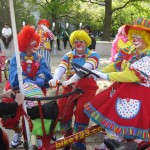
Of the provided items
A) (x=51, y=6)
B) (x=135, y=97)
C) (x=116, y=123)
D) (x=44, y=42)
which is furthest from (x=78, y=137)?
(x=51, y=6)

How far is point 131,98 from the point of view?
295 centimetres

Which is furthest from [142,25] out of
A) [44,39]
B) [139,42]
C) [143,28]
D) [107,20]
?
[107,20]

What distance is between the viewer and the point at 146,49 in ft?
9.73

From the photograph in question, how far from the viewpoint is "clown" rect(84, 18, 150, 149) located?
113 inches

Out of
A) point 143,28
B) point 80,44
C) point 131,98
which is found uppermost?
point 143,28

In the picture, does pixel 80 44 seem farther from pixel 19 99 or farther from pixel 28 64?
pixel 19 99

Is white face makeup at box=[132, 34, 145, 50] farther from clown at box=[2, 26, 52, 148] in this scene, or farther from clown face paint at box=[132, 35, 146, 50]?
clown at box=[2, 26, 52, 148]

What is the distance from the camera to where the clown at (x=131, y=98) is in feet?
9.43

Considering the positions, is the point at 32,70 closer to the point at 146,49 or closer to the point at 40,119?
the point at 40,119

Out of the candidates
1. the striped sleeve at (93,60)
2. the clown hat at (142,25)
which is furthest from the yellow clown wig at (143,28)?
the striped sleeve at (93,60)

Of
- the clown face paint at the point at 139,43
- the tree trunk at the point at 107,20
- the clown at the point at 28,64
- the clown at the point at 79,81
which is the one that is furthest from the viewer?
the tree trunk at the point at 107,20

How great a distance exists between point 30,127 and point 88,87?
0.99 m

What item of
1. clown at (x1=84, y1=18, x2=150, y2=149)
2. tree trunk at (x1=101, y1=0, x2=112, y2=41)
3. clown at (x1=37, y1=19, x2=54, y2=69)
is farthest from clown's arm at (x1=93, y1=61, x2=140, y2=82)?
tree trunk at (x1=101, y1=0, x2=112, y2=41)

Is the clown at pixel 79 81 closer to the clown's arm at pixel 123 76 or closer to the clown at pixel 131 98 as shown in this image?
the clown at pixel 131 98
